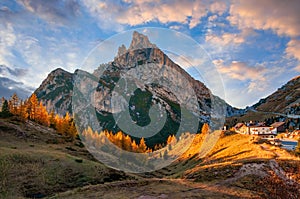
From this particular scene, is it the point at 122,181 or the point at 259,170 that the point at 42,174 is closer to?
the point at 122,181

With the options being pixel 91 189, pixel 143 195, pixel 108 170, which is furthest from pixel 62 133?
pixel 143 195

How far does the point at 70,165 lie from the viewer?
46.9 m

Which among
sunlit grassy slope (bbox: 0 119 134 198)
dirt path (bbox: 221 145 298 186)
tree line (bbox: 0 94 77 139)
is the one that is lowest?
sunlit grassy slope (bbox: 0 119 134 198)

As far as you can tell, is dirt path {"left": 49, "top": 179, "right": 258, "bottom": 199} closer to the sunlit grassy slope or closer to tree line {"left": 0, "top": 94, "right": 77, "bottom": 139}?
the sunlit grassy slope

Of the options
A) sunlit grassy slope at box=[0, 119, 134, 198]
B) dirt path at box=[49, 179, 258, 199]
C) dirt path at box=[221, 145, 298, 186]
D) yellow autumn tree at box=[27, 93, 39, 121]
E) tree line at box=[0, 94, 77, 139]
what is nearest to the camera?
dirt path at box=[49, 179, 258, 199]

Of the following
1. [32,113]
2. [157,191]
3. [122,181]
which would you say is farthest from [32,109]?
[157,191]

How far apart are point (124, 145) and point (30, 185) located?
71.9 m

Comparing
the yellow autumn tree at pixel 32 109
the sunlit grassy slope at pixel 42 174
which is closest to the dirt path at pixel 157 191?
the sunlit grassy slope at pixel 42 174

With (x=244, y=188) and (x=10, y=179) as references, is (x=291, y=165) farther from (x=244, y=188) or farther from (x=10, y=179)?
(x=10, y=179)

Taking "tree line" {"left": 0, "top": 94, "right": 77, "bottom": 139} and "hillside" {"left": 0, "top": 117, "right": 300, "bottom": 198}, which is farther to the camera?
"tree line" {"left": 0, "top": 94, "right": 77, "bottom": 139}

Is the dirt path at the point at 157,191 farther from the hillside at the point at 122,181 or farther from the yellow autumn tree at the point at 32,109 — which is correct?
the yellow autumn tree at the point at 32,109

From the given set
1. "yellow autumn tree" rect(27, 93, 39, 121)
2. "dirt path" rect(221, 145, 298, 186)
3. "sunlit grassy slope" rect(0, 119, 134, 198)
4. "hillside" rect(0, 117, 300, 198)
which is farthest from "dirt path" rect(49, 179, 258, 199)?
"yellow autumn tree" rect(27, 93, 39, 121)

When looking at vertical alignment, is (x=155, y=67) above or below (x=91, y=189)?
above

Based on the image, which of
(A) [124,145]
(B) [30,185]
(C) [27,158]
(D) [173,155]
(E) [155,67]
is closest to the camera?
(B) [30,185]
